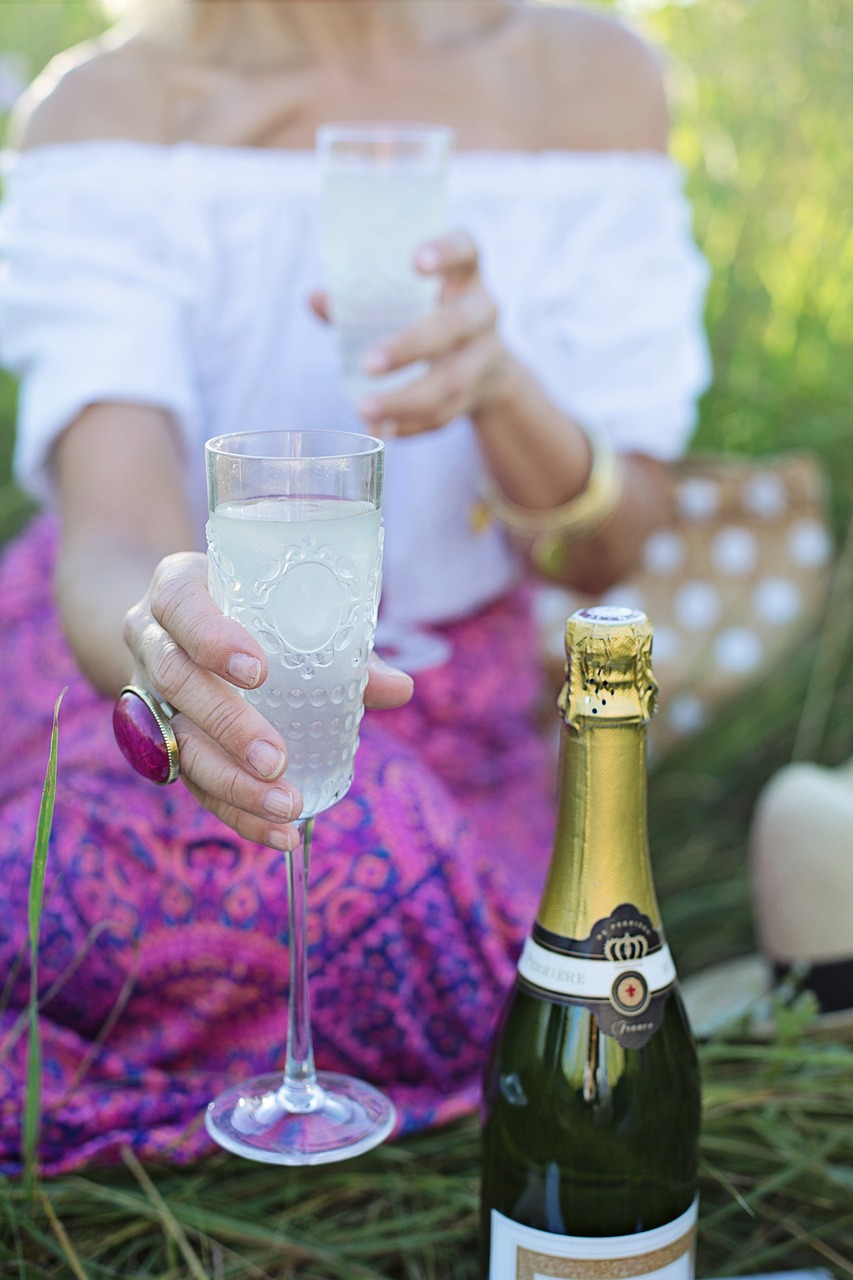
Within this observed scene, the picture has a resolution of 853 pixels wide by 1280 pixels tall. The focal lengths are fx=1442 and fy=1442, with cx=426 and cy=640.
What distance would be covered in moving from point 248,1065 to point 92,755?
0.38 m

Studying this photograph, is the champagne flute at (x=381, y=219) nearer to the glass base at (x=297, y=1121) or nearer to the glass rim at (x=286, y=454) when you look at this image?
the glass rim at (x=286, y=454)

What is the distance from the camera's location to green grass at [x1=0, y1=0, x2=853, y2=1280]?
131 centimetres

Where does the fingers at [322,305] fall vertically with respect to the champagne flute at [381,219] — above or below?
below

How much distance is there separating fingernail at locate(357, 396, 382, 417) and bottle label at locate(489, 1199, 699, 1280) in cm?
81

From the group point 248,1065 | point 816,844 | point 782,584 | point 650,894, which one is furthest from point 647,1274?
point 782,584

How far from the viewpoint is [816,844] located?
1.72 metres

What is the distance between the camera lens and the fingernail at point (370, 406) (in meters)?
1.49

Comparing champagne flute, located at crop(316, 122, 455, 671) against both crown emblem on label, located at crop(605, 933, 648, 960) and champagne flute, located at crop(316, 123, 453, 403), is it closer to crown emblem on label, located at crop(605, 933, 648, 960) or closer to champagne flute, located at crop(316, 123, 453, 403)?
champagne flute, located at crop(316, 123, 453, 403)

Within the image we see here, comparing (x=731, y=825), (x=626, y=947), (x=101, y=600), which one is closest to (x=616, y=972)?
(x=626, y=947)

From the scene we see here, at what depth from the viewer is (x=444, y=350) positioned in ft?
4.93

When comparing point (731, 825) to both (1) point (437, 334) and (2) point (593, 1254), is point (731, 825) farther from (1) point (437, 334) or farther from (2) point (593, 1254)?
(2) point (593, 1254)

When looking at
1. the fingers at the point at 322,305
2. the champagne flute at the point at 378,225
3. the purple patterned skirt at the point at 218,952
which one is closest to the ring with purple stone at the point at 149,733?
the purple patterned skirt at the point at 218,952

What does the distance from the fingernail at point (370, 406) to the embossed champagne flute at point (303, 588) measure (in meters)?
0.58

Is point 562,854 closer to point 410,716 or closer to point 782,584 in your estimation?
point 410,716
